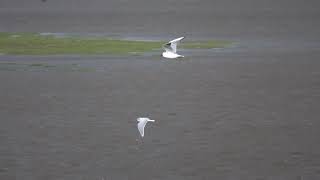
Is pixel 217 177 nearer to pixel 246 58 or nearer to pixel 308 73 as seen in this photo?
pixel 308 73

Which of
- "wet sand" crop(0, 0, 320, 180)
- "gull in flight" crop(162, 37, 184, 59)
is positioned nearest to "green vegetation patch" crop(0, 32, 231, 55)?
"wet sand" crop(0, 0, 320, 180)

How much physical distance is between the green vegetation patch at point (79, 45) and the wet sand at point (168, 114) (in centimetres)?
157

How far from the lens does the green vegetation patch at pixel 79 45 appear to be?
27.3 meters

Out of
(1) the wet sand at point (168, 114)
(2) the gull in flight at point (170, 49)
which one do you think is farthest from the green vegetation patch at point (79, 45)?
(2) the gull in flight at point (170, 49)

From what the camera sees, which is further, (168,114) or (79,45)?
(79,45)

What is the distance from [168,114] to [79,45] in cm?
1701

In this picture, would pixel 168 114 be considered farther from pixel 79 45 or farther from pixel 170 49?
pixel 79 45

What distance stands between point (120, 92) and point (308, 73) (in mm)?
5387

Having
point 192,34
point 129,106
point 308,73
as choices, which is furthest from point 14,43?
point 129,106

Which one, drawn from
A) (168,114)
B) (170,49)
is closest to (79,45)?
(168,114)

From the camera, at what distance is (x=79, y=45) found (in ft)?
98.1

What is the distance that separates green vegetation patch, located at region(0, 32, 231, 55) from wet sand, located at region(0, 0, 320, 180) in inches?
61.7

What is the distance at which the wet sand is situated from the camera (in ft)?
30.0

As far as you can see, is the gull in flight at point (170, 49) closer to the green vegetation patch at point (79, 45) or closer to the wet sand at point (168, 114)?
the wet sand at point (168, 114)
